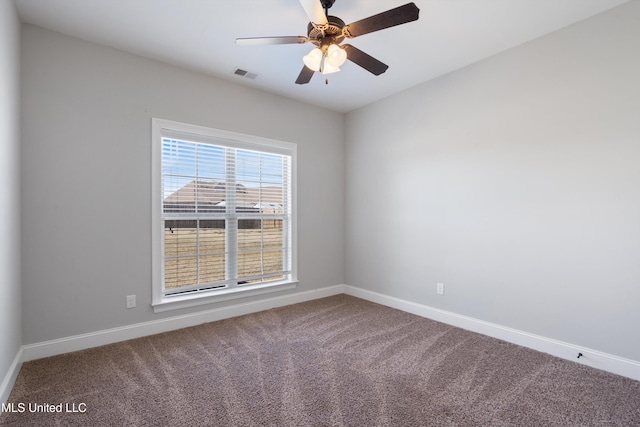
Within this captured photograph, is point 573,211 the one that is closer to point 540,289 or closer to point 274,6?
point 540,289

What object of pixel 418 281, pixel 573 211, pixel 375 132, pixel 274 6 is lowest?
pixel 418 281

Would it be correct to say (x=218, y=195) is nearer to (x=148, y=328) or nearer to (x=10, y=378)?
(x=148, y=328)

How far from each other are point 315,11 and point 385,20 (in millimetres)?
432

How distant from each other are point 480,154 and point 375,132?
4.83 ft

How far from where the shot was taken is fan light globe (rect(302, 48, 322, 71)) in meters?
2.13

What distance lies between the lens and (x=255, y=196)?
3809mm

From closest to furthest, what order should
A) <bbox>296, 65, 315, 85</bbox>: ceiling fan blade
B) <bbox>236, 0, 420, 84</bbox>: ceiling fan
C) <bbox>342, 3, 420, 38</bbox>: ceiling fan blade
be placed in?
1. <bbox>342, 3, 420, 38</bbox>: ceiling fan blade
2. <bbox>236, 0, 420, 84</bbox>: ceiling fan
3. <bbox>296, 65, 315, 85</bbox>: ceiling fan blade

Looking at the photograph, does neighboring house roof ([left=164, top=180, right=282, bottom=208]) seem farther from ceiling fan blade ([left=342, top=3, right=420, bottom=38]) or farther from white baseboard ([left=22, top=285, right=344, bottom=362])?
ceiling fan blade ([left=342, top=3, right=420, bottom=38])

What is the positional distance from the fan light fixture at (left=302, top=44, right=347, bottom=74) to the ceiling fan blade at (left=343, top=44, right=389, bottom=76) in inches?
4.8

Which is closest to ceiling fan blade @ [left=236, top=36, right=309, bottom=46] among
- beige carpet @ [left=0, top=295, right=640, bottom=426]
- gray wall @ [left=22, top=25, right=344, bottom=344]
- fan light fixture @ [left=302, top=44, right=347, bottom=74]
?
fan light fixture @ [left=302, top=44, right=347, bottom=74]

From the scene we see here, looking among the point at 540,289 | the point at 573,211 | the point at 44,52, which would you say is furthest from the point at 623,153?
the point at 44,52

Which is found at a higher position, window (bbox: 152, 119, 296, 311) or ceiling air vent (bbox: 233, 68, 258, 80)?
ceiling air vent (bbox: 233, 68, 258, 80)

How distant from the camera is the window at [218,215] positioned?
3.12 meters

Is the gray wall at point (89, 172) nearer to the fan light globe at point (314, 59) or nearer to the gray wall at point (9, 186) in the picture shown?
the gray wall at point (9, 186)
